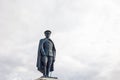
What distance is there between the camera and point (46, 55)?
2238 centimetres

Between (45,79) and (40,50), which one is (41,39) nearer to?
(40,50)

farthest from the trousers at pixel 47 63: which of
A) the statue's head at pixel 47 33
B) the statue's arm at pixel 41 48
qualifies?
the statue's head at pixel 47 33

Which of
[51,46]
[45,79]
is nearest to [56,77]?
[45,79]

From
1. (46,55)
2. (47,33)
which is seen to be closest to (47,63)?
(46,55)

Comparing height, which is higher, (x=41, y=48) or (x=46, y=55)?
(x=41, y=48)

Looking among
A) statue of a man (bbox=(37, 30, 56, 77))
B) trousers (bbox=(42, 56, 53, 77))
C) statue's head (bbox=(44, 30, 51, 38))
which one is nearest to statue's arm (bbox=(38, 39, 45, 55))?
statue of a man (bbox=(37, 30, 56, 77))

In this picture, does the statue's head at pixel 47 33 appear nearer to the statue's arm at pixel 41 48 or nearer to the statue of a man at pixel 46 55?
the statue of a man at pixel 46 55

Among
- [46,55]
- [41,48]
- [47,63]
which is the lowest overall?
[47,63]

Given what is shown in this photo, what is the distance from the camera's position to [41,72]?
73.2 ft

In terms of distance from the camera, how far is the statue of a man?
72.9 ft

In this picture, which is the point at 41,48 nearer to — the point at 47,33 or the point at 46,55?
the point at 46,55

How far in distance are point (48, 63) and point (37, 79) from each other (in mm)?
1485

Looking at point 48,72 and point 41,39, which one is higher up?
point 41,39

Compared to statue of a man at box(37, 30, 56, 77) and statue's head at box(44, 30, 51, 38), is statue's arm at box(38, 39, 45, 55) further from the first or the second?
statue's head at box(44, 30, 51, 38)
